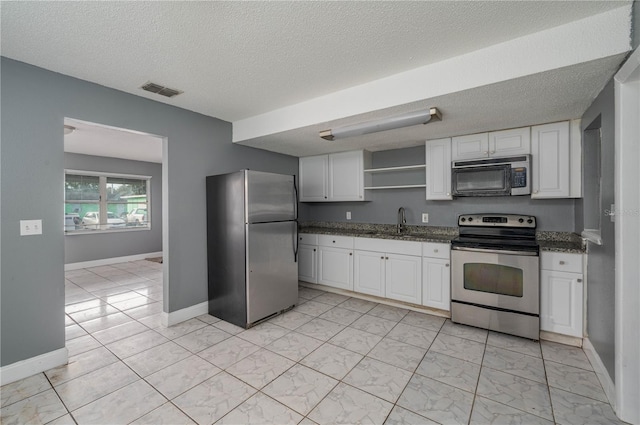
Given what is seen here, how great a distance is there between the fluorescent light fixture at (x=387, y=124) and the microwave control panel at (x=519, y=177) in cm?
109

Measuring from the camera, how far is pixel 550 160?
113 inches

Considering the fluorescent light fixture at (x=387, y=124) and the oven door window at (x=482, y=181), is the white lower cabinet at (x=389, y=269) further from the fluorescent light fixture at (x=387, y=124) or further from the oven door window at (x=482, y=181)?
the fluorescent light fixture at (x=387, y=124)

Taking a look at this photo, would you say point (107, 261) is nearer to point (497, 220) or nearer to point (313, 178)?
point (313, 178)

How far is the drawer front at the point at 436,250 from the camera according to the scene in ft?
10.5

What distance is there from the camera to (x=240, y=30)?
1829mm

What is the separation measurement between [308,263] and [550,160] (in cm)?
322

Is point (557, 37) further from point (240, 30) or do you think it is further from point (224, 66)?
point (224, 66)

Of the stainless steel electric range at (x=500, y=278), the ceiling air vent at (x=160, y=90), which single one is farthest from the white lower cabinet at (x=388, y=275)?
the ceiling air vent at (x=160, y=90)

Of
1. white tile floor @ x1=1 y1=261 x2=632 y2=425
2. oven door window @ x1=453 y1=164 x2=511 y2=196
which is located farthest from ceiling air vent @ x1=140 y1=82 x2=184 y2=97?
oven door window @ x1=453 y1=164 x2=511 y2=196

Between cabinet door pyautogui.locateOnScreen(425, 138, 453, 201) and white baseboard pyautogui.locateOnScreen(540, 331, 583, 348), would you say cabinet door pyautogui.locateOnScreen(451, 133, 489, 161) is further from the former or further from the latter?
white baseboard pyautogui.locateOnScreen(540, 331, 583, 348)

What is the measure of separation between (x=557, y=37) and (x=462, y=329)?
8.59 ft

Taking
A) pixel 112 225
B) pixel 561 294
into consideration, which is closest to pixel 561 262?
pixel 561 294

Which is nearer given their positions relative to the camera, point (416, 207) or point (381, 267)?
point (381, 267)

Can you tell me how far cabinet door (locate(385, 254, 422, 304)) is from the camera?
338 centimetres
